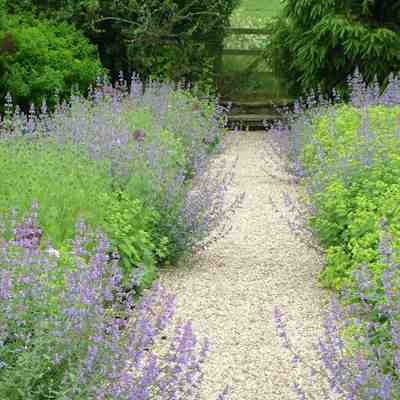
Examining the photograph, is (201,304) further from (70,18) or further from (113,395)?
(70,18)

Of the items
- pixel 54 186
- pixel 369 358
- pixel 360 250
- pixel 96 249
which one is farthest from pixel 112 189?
pixel 369 358

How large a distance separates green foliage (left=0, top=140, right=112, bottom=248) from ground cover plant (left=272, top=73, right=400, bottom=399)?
1.30 meters

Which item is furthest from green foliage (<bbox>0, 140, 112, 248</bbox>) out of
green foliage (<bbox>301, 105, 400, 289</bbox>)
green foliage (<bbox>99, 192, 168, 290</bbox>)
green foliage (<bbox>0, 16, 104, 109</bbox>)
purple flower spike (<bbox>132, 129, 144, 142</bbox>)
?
green foliage (<bbox>0, 16, 104, 109</bbox>)

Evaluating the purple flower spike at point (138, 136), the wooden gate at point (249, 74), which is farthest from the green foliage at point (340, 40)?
the purple flower spike at point (138, 136)

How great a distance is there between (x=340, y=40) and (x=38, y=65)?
4796 mm

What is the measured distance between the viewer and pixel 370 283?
13.9 ft

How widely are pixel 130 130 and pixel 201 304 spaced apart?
306 cm

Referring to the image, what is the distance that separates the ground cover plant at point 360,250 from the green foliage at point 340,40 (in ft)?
18.5

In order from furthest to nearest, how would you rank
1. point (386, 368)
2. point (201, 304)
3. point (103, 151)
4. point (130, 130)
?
point (130, 130), point (103, 151), point (201, 304), point (386, 368)

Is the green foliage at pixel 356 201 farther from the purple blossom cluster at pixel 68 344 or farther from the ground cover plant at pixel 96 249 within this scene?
the purple blossom cluster at pixel 68 344

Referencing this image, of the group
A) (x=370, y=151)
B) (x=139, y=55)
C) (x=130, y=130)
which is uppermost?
(x=370, y=151)

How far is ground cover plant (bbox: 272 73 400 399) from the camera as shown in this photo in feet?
12.3

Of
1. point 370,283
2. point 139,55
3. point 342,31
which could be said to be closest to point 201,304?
point 370,283

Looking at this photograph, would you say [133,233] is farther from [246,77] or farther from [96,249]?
[246,77]
